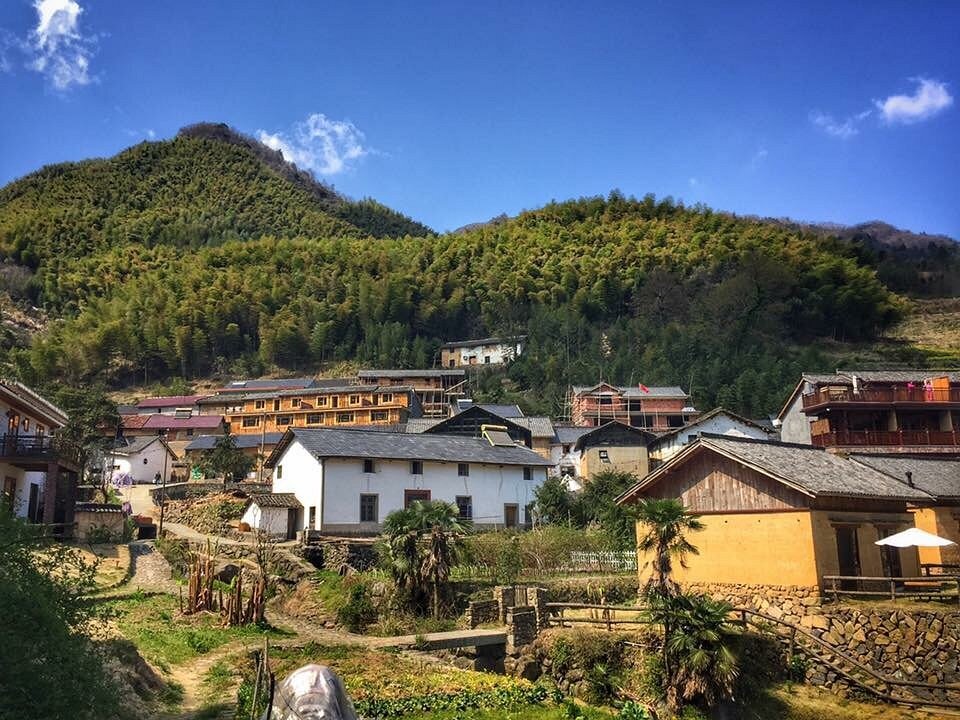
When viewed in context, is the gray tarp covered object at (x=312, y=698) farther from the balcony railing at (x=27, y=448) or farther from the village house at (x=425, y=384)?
the village house at (x=425, y=384)

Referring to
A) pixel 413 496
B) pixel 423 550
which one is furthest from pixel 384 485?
pixel 423 550

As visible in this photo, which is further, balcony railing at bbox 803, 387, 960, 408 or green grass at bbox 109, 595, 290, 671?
balcony railing at bbox 803, 387, 960, 408

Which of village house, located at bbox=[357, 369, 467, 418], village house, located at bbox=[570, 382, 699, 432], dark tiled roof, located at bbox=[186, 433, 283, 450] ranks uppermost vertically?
village house, located at bbox=[357, 369, 467, 418]

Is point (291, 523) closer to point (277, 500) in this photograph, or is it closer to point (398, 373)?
point (277, 500)

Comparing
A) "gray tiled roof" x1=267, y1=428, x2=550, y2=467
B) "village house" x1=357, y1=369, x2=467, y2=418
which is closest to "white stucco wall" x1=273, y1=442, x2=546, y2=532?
"gray tiled roof" x1=267, y1=428, x2=550, y2=467

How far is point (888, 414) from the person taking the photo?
1438 inches

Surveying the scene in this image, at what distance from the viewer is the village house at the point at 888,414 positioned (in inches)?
1409

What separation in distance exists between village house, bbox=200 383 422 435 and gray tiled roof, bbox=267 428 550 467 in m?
Result: 37.6

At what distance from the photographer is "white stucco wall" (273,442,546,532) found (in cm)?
3170

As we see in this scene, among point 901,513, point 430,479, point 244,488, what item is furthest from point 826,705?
point 244,488

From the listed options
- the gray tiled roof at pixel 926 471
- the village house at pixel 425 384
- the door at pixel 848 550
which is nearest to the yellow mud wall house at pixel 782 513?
the door at pixel 848 550

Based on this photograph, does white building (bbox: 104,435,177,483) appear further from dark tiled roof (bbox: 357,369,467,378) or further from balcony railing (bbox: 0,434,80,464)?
dark tiled roof (bbox: 357,369,467,378)

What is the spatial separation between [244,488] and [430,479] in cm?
1405

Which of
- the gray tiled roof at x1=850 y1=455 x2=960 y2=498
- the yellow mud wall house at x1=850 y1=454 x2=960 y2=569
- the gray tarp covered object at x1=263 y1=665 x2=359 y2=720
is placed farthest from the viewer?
the gray tiled roof at x1=850 y1=455 x2=960 y2=498
